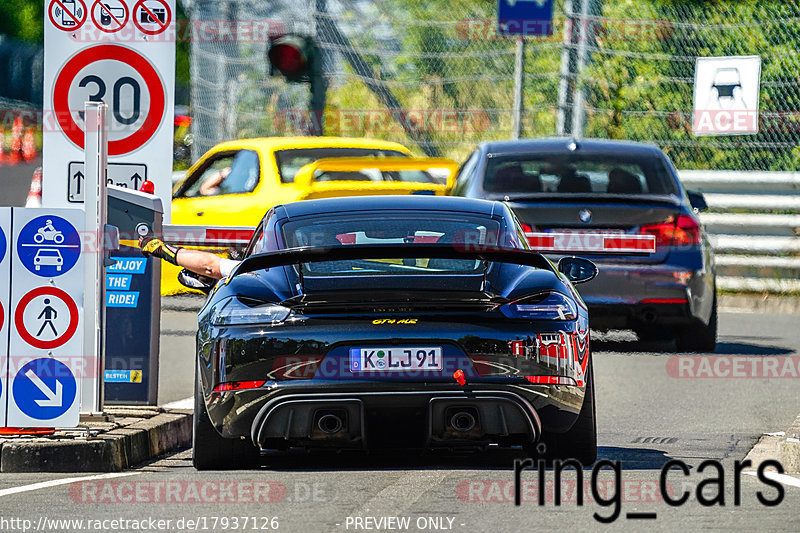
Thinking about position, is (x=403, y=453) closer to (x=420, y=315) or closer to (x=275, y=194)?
(x=420, y=315)

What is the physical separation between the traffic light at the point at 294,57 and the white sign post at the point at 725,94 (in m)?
3.98

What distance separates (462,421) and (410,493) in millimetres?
463

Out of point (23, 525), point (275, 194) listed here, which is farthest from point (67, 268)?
point (275, 194)

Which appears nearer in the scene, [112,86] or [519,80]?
[112,86]

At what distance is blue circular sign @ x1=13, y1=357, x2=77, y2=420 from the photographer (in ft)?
27.5

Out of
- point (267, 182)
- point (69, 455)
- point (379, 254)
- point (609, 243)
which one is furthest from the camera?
point (267, 182)

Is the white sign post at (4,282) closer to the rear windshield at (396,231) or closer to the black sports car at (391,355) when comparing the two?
the black sports car at (391,355)

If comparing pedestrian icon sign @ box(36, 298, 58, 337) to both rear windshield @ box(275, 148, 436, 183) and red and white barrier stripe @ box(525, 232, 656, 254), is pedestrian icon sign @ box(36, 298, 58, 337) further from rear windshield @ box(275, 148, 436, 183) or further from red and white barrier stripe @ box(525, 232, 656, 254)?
rear windshield @ box(275, 148, 436, 183)

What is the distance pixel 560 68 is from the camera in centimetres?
1920

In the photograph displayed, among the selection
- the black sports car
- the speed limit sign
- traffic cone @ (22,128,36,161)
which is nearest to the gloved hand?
the speed limit sign

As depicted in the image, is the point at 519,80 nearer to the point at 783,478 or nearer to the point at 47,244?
the point at 47,244

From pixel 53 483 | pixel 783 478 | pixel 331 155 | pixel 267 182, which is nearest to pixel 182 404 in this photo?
pixel 53 483

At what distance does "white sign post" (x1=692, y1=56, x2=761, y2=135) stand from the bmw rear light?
1100 cm

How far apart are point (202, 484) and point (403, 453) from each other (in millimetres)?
1371
